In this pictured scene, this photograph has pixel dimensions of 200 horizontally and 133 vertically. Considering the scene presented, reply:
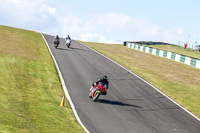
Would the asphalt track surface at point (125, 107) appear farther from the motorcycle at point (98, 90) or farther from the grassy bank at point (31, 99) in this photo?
the grassy bank at point (31, 99)

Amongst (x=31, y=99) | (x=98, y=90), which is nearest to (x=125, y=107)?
(x=98, y=90)

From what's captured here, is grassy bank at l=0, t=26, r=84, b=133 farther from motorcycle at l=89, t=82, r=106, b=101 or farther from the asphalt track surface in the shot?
motorcycle at l=89, t=82, r=106, b=101

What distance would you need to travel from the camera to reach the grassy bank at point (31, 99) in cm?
1150

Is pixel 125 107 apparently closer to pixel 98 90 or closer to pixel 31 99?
pixel 98 90

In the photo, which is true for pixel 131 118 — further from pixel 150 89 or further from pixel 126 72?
pixel 126 72

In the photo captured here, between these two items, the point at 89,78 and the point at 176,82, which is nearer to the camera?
the point at 89,78

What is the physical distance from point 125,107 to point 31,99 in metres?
5.63

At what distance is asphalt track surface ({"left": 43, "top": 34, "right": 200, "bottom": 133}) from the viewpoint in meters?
14.4

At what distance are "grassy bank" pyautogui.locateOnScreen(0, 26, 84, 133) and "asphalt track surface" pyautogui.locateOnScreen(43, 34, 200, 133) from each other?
108 centimetres

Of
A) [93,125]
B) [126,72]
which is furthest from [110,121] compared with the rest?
[126,72]

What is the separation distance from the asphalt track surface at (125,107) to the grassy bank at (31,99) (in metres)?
1.08

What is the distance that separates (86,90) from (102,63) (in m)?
11.9

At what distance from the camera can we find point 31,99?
15.5m

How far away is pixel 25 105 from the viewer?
14211mm
